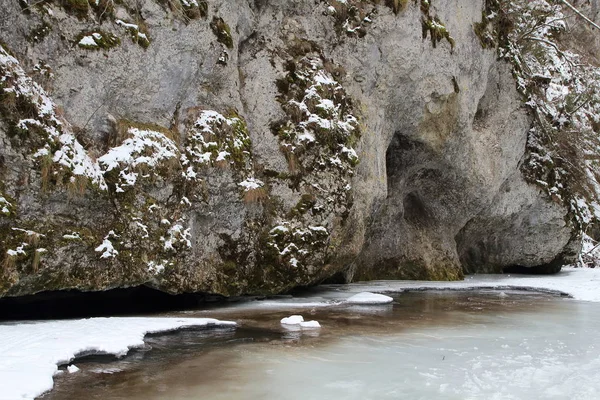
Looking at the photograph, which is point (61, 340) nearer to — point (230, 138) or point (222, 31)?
point (230, 138)

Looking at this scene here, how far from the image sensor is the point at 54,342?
6266mm

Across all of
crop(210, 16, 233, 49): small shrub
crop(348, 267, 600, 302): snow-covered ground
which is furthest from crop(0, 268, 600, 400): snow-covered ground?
crop(210, 16, 233, 49): small shrub

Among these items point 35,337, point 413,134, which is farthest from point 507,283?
point 35,337

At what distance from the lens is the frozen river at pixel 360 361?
17.2 feet

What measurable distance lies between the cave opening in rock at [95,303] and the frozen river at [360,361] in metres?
1.50

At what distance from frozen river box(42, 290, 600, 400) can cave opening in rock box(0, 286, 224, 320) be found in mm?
1499

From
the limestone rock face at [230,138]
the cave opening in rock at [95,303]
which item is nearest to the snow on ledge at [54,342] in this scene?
the limestone rock face at [230,138]

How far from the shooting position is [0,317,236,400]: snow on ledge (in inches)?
192

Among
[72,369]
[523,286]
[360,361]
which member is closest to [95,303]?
[72,369]

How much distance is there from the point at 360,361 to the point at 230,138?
568 cm

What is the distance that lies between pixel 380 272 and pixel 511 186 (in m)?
5.74

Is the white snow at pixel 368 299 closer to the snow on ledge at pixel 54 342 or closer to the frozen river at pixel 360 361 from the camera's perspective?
the frozen river at pixel 360 361

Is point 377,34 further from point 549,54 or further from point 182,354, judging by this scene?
point 549,54

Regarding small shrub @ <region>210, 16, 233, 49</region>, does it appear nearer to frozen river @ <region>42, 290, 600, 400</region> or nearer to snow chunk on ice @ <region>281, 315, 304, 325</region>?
frozen river @ <region>42, 290, 600, 400</region>
